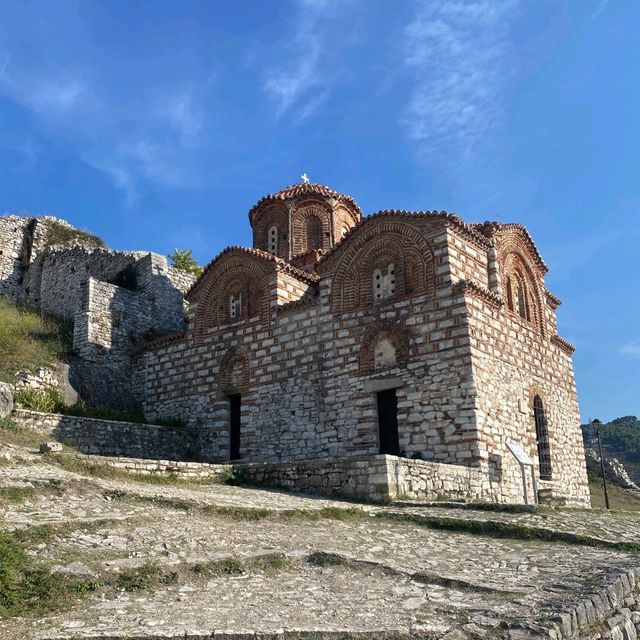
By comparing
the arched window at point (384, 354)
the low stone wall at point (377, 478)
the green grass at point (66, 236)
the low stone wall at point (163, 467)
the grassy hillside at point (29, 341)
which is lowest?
the low stone wall at point (377, 478)

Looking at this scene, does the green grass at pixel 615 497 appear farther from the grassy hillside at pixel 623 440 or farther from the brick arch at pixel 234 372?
the grassy hillside at pixel 623 440

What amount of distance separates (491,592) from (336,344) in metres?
10.1

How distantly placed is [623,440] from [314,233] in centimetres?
4088

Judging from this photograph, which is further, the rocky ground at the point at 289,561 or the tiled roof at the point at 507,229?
the tiled roof at the point at 507,229

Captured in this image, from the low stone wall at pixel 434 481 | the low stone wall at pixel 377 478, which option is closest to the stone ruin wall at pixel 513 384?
the low stone wall at pixel 434 481

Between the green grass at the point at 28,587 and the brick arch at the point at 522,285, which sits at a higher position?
the brick arch at the point at 522,285

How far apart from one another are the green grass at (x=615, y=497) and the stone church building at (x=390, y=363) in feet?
25.7

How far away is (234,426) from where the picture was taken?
56.5ft

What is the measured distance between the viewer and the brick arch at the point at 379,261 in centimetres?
1470

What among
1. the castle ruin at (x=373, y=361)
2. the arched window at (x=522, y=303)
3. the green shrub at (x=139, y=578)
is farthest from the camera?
the arched window at (x=522, y=303)

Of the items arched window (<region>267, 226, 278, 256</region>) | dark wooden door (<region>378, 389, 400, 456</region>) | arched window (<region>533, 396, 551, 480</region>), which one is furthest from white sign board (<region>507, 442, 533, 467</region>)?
arched window (<region>267, 226, 278, 256</region>)

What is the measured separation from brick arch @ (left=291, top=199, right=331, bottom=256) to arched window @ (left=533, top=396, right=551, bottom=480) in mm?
8117

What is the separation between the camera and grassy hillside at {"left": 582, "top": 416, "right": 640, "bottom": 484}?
1811 inches

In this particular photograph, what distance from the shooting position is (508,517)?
31.3 ft
